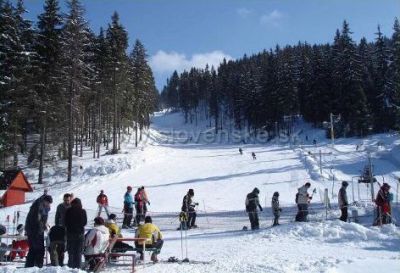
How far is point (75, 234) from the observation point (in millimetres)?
10297

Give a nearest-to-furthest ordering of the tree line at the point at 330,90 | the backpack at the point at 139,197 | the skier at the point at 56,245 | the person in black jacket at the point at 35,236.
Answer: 1. the person in black jacket at the point at 35,236
2. the skier at the point at 56,245
3. the backpack at the point at 139,197
4. the tree line at the point at 330,90

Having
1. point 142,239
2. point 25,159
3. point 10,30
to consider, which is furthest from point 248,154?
point 142,239

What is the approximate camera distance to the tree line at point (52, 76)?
3300cm

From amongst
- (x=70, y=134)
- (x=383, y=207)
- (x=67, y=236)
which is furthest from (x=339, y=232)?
(x=70, y=134)

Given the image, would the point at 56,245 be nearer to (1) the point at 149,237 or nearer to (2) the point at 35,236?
(2) the point at 35,236

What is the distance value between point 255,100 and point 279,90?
9.84 meters

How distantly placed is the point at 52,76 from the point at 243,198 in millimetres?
20360

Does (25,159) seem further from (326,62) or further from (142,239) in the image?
(326,62)

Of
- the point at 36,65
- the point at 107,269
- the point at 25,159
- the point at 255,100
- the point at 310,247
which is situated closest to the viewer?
the point at 107,269

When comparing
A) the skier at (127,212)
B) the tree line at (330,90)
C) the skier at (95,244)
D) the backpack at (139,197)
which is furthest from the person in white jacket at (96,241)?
the tree line at (330,90)

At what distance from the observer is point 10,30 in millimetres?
33375

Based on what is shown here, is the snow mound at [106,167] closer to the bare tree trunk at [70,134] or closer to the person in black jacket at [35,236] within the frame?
the bare tree trunk at [70,134]

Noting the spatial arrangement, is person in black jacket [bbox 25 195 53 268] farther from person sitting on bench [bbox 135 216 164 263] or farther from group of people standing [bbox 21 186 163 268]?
person sitting on bench [bbox 135 216 164 263]

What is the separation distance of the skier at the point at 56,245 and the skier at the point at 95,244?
803 mm
